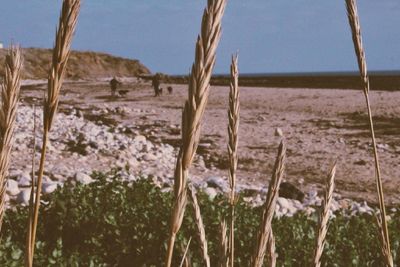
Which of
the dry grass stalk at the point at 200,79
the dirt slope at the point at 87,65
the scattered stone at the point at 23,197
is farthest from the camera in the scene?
the dirt slope at the point at 87,65

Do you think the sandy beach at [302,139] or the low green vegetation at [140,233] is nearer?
the low green vegetation at [140,233]

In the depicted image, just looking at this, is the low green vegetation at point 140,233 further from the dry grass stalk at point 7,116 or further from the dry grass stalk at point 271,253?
the dry grass stalk at point 7,116

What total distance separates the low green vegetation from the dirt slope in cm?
8220

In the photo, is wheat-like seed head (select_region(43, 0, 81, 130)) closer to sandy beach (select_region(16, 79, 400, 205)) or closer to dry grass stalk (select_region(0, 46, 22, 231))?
dry grass stalk (select_region(0, 46, 22, 231))

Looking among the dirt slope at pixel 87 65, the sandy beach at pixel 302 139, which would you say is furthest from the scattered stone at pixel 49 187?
the dirt slope at pixel 87 65

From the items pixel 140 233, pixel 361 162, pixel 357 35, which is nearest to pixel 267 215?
pixel 357 35

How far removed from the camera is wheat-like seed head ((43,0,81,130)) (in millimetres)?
1104

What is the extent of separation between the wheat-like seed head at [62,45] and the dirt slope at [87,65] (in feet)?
287

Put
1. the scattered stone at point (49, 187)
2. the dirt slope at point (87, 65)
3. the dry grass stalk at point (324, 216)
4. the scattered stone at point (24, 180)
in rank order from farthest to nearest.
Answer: the dirt slope at point (87, 65) → the scattered stone at point (24, 180) → the scattered stone at point (49, 187) → the dry grass stalk at point (324, 216)

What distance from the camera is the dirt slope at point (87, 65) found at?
93.5 metres

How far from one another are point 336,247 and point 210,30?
4964mm

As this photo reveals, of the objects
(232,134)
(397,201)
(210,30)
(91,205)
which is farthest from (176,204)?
(397,201)

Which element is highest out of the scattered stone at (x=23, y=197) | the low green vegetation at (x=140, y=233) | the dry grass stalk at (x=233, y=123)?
the dry grass stalk at (x=233, y=123)

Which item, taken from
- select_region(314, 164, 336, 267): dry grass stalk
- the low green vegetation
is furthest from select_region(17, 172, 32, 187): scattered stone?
select_region(314, 164, 336, 267): dry grass stalk
